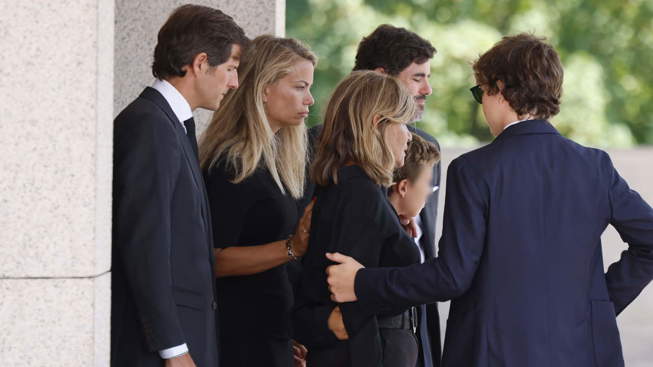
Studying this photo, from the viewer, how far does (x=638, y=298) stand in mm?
8930

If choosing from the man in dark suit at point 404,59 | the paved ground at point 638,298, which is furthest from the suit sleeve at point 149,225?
the paved ground at point 638,298

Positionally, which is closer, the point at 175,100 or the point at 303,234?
the point at 175,100

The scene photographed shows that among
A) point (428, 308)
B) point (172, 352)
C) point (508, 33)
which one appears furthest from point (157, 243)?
point (508, 33)

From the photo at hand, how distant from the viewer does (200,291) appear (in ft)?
9.63

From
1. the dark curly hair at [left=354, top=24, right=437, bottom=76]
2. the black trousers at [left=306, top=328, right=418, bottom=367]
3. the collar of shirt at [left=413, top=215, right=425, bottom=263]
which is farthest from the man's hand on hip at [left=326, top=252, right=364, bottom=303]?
the dark curly hair at [left=354, top=24, right=437, bottom=76]

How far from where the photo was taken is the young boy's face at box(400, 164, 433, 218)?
3.79m

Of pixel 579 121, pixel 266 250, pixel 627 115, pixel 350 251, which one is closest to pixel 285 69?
pixel 266 250

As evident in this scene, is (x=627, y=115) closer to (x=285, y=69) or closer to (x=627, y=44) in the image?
(x=627, y=44)

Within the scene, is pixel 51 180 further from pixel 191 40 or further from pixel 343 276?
pixel 343 276

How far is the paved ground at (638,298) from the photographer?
8.16 m

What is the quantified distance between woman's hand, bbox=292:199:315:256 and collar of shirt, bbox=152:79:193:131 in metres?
0.48

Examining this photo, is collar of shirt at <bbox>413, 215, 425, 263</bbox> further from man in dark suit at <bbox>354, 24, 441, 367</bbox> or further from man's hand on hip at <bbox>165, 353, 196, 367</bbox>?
man's hand on hip at <bbox>165, 353, 196, 367</bbox>

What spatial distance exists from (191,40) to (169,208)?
540mm

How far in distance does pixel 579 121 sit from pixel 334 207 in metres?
13.0
